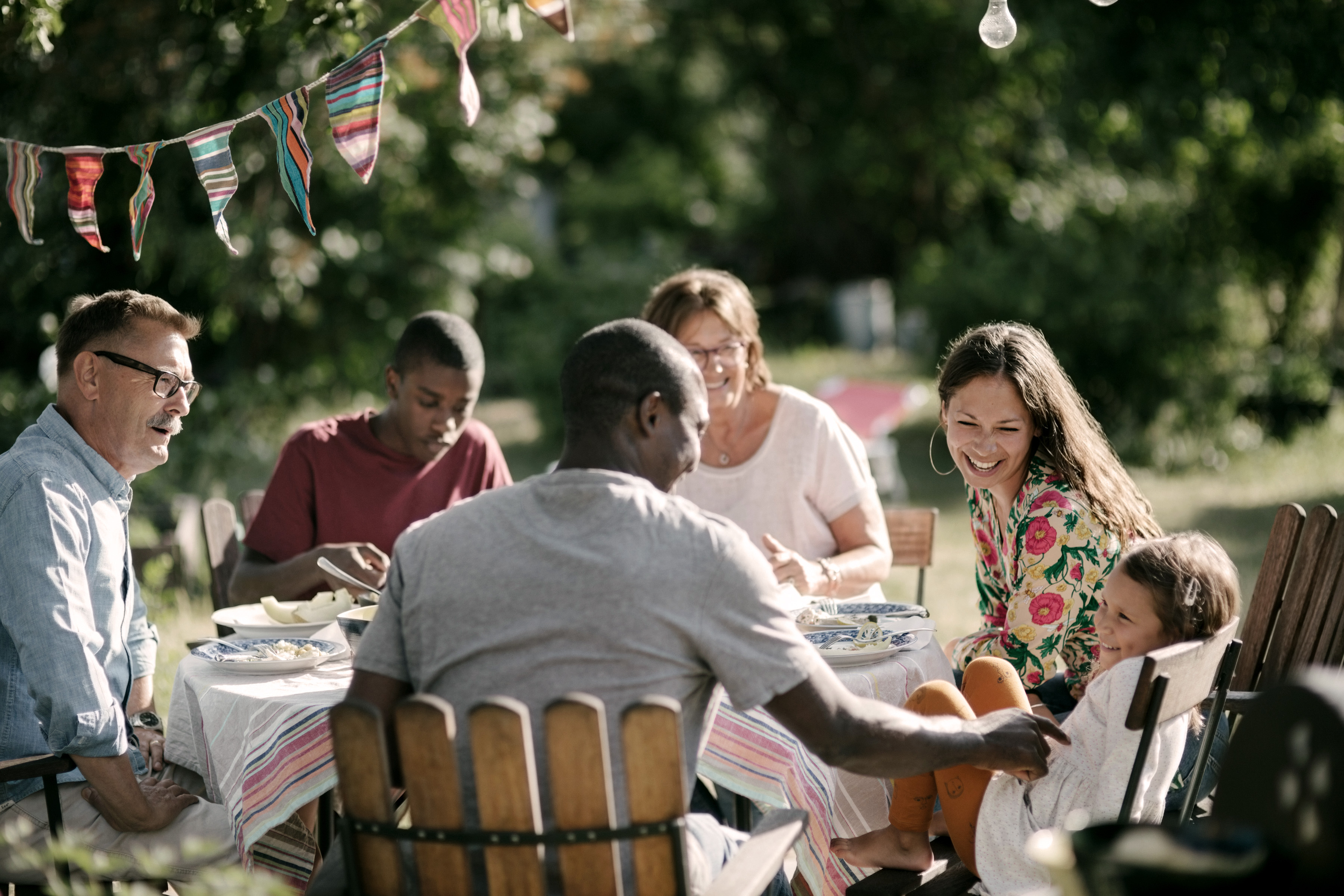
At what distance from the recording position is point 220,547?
186 inches

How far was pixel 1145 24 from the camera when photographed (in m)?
10.1

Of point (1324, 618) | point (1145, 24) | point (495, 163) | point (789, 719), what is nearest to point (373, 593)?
point (789, 719)

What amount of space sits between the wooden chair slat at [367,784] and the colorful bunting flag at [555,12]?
1972mm

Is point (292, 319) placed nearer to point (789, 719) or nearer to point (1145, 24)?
point (1145, 24)

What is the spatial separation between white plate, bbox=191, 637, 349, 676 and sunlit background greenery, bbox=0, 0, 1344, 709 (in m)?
1.98

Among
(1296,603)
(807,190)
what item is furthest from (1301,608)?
(807,190)

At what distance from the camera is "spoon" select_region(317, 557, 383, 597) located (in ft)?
11.7

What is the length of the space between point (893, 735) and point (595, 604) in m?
0.62

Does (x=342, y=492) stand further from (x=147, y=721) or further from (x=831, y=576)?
(x=831, y=576)

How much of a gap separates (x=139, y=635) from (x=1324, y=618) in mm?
3409

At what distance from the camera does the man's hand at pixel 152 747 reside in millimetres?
3361

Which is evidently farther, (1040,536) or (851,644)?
(1040,536)

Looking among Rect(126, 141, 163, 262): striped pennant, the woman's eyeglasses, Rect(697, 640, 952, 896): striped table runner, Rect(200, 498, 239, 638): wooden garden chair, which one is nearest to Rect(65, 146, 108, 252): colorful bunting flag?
Rect(126, 141, 163, 262): striped pennant

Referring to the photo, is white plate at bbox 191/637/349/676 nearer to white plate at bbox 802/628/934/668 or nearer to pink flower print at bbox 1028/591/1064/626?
white plate at bbox 802/628/934/668
